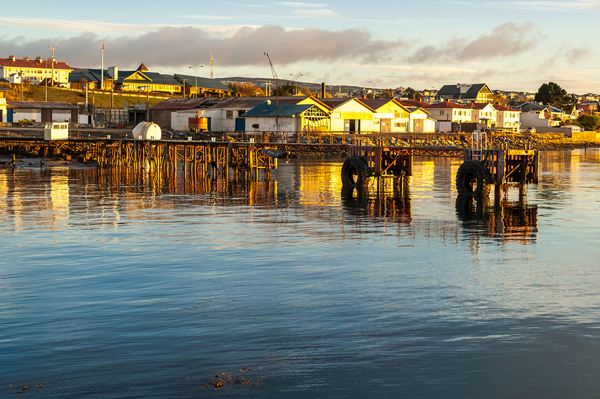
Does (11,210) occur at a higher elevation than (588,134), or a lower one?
lower

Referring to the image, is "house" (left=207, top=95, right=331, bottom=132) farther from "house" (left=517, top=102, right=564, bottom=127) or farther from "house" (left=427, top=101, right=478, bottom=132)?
"house" (left=517, top=102, right=564, bottom=127)

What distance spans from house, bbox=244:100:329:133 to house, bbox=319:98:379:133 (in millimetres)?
2015

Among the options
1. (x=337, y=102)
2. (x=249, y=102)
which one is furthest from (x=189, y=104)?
(x=337, y=102)

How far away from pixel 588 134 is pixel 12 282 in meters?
176

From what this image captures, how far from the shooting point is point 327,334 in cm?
1625

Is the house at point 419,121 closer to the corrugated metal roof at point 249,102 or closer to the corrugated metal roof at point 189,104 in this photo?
the corrugated metal roof at point 249,102

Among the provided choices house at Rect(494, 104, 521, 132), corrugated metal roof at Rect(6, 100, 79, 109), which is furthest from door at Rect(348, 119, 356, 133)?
house at Rect(494, 104, 521, 132)

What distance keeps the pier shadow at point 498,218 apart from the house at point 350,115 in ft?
193

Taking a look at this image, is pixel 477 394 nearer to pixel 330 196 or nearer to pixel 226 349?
pixel 226 349

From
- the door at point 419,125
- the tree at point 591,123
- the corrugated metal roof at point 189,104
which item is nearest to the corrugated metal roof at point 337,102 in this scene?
the door at point 419,125

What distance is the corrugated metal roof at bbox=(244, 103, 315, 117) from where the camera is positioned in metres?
103

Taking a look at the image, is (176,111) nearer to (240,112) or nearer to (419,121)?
(240,112)

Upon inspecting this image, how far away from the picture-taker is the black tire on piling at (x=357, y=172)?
193 feet

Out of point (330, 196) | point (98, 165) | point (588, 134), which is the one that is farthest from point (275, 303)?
point (588, 134)
